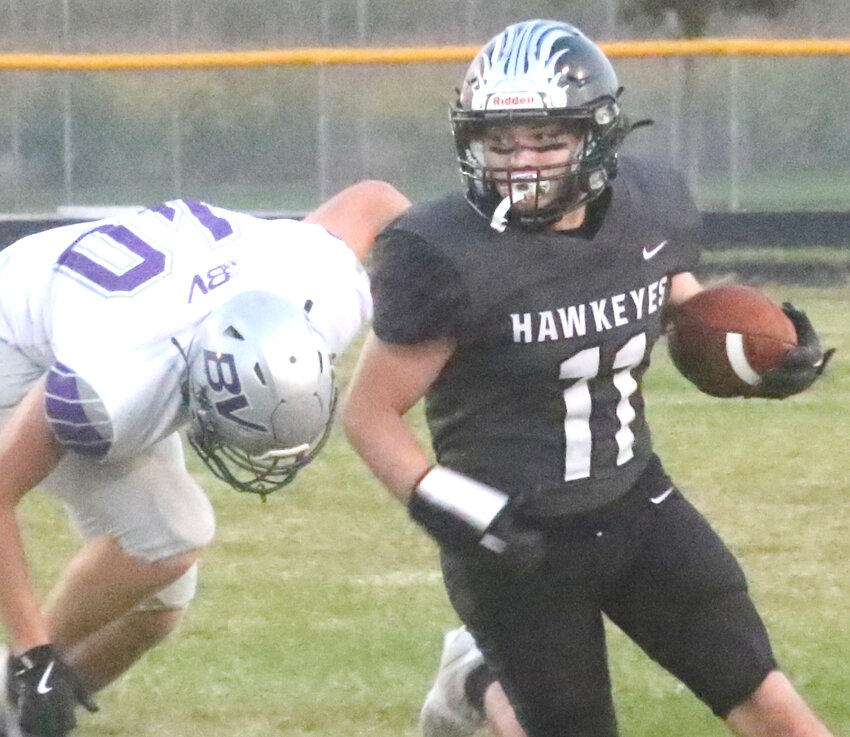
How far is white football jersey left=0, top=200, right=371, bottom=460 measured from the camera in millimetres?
3221

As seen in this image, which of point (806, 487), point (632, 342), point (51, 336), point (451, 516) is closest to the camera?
point (451, 516)

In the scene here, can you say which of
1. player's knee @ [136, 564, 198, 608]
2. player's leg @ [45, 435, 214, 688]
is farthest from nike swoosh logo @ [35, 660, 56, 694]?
player's knee @ [136, 564, 198, 608]

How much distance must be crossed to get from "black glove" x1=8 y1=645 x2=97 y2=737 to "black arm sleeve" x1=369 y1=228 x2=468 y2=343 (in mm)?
787

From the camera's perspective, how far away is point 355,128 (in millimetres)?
11945

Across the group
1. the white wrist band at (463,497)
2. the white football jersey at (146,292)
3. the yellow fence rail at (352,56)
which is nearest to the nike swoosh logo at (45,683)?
the white football jersey at (146,292)

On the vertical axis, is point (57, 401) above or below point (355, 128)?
above

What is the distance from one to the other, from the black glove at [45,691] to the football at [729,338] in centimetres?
121

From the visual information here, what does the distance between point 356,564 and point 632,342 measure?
7.40 ft

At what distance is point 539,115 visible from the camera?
3.04 meters

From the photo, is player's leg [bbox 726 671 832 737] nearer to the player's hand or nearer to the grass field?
the player's hand

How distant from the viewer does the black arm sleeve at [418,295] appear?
9.82 ft

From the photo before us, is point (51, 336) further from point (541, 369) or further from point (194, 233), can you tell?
point (541, 369)

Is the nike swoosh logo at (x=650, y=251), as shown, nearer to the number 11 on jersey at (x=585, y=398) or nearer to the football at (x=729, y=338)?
the number 11 on jersey at (x=585, y=398)

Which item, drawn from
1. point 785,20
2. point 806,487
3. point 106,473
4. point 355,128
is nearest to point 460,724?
point 106,473
